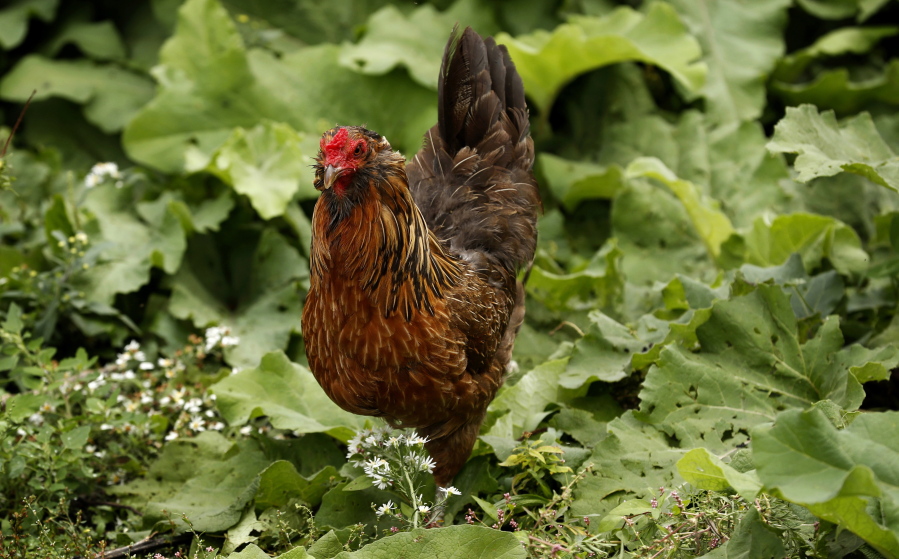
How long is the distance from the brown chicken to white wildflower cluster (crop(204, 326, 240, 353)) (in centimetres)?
119

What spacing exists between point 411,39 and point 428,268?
111 inches

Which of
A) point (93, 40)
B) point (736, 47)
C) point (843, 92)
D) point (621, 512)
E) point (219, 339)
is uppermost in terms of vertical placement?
point (736, 47)

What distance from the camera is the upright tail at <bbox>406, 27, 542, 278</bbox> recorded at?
11.0 feet

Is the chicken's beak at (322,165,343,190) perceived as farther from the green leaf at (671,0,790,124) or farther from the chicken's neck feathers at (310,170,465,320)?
the green leaf at (671,0,790,124)

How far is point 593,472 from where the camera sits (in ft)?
9.68

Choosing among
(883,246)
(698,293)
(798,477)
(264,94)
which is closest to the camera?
(798,477)

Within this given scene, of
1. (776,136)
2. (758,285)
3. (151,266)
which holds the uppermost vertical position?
(776,136)

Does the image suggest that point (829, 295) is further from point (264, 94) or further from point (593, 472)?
point (264, 94)

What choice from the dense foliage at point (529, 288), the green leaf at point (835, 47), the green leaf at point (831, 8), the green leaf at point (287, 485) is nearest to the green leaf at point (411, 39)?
the dense foliage at point (529, 288)

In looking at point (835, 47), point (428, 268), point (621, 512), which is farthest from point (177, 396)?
point (835, 47)

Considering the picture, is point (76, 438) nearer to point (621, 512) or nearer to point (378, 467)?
point (378, 467)

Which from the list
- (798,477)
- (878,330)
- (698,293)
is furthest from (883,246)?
(798,477)

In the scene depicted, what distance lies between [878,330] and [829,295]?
0.32m

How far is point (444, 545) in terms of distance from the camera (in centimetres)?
245
